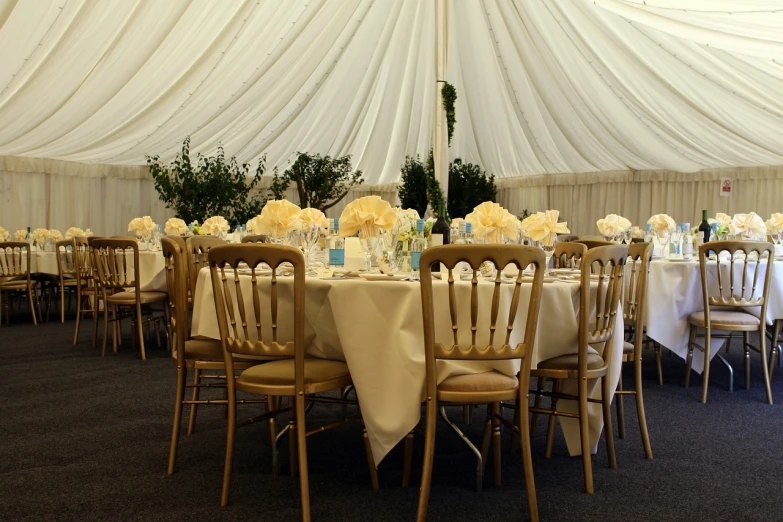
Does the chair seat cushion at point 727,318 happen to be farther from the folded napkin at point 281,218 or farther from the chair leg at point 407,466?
the folded napkin at point 281,218

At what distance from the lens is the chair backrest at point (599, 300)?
2.98m

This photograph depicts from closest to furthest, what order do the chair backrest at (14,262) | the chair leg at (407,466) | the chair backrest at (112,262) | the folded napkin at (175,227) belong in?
the chair leg at (407,466)
the chair backrest at (112,262)
the chair backrest at (14,262)
the folded napkin at (175,227)

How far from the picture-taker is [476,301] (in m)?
2.55

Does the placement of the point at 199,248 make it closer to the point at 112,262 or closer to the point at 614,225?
the point at 112,262

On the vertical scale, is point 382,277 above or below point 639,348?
above

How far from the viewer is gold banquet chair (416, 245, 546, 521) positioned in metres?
2.50

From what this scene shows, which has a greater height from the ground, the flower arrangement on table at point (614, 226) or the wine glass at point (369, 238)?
the flower arrangement on table at point (614, 226)

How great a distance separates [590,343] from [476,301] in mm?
787

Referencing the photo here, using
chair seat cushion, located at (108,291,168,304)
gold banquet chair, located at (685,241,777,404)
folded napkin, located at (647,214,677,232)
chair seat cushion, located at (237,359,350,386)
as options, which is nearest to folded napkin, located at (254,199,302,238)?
chair seat cushion, located at (237,359,350,386)

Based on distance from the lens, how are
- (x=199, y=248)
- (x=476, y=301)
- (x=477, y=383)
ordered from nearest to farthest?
(x=476, y=301), (x=477, y=383), (x=199, y=248)

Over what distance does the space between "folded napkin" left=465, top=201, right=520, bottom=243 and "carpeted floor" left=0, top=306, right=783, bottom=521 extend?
3.56 ft

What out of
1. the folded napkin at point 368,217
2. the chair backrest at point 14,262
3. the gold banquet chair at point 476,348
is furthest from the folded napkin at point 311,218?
the chair backrest at point 14,262

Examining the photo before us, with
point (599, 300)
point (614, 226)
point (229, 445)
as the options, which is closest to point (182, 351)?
point (229, 445)

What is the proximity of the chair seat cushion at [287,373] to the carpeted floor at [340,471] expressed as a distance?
513mm
